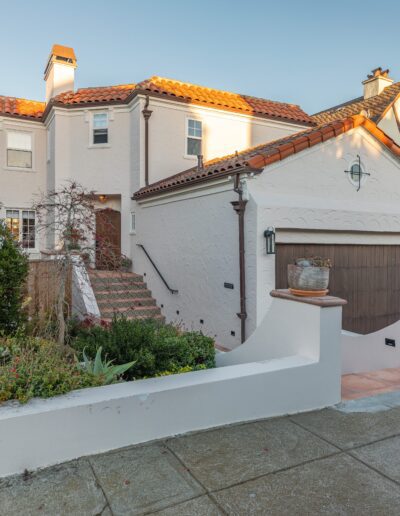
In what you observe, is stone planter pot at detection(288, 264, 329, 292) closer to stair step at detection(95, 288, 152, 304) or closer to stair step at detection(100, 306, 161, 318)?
stair step at detection(100, 306, 161, 318)

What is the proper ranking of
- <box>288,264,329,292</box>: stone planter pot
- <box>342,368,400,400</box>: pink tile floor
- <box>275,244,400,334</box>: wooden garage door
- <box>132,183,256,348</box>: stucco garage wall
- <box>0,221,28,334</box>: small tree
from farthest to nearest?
<box>275,244,400,334</box>: wooden garage door → <box>132,183,256,348</box>: stucco garage wall → <box>0,221,28,334</box>: small tree → <box>342,368,400,400</box>: pink tile floor → <box>288,264,329,292</box>: stone planter pot

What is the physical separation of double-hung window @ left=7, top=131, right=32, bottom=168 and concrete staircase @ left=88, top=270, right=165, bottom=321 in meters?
6.53

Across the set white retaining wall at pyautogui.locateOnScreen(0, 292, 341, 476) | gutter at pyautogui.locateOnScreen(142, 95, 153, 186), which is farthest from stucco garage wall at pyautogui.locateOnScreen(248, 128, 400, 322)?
gutter at pyautogui.locateOnScreen(142, 95, 153, 186)

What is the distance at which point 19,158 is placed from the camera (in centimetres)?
1473

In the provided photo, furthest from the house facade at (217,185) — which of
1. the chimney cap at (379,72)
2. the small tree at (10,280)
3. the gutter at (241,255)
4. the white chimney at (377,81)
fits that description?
the chimney cap at (379,72)

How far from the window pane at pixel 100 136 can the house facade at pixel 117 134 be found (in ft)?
0.11

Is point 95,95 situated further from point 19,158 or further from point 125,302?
point 125,302

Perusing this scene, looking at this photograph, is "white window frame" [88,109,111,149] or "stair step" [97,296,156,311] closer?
"stair step" [97,296,156,311]

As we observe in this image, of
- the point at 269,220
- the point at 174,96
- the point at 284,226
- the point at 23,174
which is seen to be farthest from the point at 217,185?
the point at 23,174

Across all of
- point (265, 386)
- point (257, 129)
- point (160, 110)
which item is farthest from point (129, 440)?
point (257, 129)

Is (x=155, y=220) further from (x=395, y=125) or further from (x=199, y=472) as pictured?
(x=395, y=125)

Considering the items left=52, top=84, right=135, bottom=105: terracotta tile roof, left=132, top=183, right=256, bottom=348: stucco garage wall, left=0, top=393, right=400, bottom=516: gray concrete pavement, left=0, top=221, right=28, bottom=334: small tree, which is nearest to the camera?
left=0, top=393, right=400, bottom=516: gray concrete pavement

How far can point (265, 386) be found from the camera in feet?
13.5

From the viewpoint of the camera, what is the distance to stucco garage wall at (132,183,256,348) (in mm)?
8055
